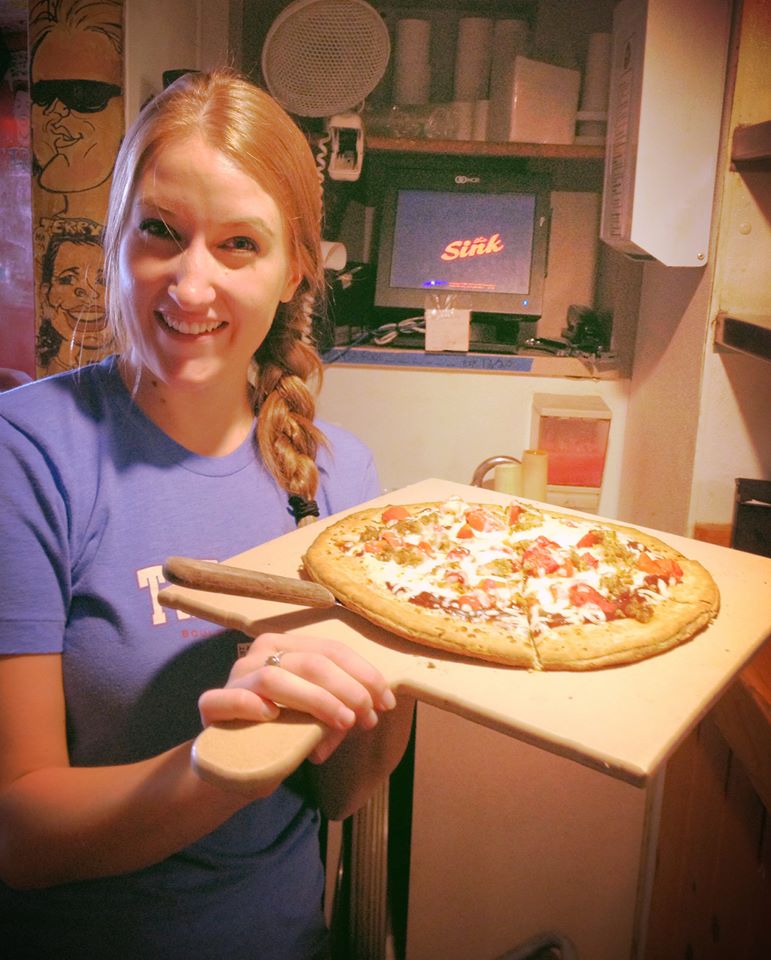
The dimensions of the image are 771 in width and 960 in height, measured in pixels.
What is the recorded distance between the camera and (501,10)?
8.90ft

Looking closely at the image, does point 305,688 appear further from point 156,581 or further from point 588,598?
point 588,598

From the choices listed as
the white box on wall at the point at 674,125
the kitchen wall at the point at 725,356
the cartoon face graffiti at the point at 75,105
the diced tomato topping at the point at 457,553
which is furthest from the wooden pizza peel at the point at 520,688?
the cartoon face graffiti at the point at 75,105

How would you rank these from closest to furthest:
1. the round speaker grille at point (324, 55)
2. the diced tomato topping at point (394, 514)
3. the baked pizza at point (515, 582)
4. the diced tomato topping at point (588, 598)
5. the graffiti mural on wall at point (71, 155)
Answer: the baked pizza at point (515, 582), the diced tomato topping at point (588, 598), the diced tomato topping at point (394, 514), the graffiti mural on wall at point (71, 155), the round speaker grille at point (324, 55)

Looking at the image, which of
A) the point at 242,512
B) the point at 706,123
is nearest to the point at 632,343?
the point at 706,123

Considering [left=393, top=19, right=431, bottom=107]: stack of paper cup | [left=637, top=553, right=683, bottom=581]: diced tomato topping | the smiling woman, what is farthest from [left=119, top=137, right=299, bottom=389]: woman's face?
[left=393, top=19, right=431, bottom=107]: stack of paper cup

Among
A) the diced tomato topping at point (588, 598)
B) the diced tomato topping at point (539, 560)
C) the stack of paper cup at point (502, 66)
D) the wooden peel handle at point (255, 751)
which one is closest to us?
the wooden peel handle at point (255, 751)

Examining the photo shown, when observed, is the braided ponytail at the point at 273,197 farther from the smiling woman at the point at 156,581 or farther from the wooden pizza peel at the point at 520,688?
the wooden pizza peel at the point at 520,688

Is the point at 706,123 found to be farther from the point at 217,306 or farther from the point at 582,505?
the point at 217,306

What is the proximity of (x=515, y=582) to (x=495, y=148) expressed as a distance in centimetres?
153

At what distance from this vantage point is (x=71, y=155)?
1909 millimetres

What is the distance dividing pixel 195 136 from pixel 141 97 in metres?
1.21

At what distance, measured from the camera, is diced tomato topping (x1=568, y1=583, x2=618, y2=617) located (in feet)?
3.54

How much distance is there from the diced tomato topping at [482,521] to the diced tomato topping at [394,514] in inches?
4.2

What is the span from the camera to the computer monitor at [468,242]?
2420mm
